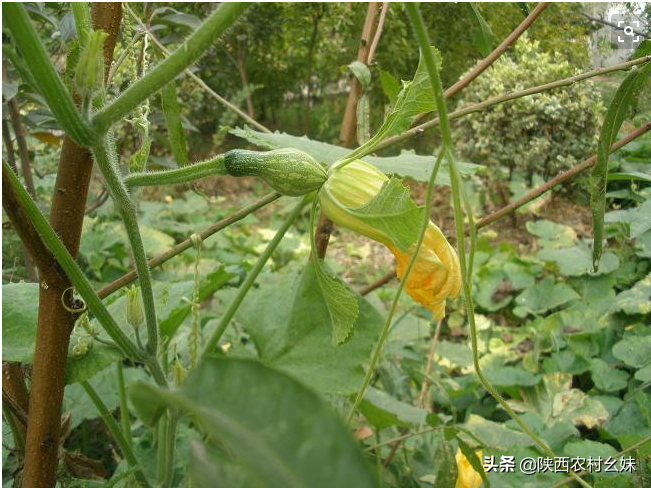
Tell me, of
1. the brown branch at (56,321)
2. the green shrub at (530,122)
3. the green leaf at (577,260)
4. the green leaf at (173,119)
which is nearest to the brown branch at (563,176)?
the green leaf at (173,119)

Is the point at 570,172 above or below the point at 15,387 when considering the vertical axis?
above

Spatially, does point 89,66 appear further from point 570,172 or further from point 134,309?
point 570,172

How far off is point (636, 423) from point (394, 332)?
1.82ft

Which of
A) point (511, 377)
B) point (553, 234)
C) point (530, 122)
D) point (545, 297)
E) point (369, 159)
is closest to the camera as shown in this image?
point (369, 159)

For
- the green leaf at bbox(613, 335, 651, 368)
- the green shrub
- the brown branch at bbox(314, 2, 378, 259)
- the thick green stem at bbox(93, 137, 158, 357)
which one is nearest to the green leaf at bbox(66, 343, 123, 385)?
the thick green stem at bbox(93, 137, 158, 357)

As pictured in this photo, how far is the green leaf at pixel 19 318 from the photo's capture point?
60 centimetres

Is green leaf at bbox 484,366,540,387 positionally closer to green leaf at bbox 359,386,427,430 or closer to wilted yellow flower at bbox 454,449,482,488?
green leaf at bbox 359,386,427,430

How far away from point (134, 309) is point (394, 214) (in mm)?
230

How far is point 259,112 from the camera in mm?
5629

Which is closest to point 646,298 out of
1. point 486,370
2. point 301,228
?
point 486,370

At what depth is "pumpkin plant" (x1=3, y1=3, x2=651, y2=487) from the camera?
0.19 m

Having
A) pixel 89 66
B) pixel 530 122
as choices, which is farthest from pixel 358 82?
pixel 530 122

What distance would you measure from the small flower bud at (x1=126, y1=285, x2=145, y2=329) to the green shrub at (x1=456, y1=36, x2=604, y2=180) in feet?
8.48

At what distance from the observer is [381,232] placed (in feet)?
1.72
